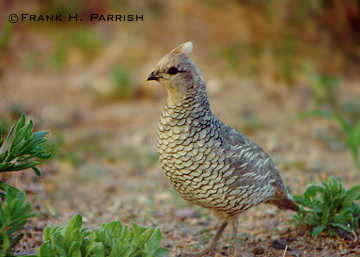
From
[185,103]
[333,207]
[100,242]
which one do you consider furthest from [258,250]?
[100,242]

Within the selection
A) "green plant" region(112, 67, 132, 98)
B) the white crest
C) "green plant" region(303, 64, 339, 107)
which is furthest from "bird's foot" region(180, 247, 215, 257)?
"green plant" region(112, 67, 132, 98)

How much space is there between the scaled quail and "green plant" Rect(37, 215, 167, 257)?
0.51 meters

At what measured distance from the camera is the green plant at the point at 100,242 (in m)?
2.28

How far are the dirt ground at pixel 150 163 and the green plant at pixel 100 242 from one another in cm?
91

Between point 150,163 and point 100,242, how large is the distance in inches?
137

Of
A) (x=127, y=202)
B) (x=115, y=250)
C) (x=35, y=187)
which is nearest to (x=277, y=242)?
(x=115, y=250)

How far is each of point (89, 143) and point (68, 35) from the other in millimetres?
6181

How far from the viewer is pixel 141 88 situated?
809cm

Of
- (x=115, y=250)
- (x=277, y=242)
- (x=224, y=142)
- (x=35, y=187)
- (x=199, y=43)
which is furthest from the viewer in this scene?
(x=199, y=43)

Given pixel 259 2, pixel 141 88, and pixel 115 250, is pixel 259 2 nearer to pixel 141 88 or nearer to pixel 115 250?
pixel 141 88

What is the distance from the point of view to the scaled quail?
2.78 meters

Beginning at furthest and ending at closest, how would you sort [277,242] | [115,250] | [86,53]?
[86,53]
[277,242]
[115,250]

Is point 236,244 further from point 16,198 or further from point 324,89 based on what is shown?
point 324,89

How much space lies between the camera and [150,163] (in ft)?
18.9
